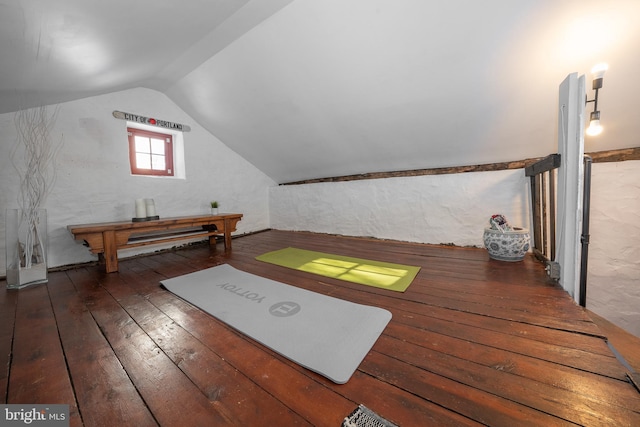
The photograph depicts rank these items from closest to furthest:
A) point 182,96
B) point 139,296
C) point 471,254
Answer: point 139,296
point 471,254
point 182,96

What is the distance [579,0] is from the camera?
131cm

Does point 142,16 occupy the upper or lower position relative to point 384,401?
upper

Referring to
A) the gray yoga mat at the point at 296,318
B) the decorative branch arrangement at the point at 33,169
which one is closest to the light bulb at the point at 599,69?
the gray yoga mat at the point at 296,318

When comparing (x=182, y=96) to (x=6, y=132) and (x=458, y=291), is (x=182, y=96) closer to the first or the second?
(x=6, y=132)

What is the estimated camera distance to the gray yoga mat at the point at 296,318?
38.1 inches

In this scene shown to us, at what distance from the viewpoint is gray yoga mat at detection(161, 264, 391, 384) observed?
97cm

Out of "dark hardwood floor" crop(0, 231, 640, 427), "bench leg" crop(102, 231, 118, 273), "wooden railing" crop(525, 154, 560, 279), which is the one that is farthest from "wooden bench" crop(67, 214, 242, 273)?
"wooden railing" crop(525, 154, 560, 279)

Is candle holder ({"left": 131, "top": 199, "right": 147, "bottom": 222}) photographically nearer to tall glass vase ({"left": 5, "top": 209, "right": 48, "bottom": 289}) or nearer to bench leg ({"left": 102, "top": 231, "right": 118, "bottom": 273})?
bench leg ({"left": 102, "top": 231, "right": 118, "bottom": 273})

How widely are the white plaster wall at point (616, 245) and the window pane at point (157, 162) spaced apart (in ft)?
15.8

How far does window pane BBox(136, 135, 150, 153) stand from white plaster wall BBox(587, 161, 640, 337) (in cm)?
488

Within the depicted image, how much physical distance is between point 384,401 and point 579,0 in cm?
232

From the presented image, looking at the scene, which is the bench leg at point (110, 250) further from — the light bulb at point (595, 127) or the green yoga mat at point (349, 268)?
the light bulb at point (595, 127)

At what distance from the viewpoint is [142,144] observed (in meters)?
3.00

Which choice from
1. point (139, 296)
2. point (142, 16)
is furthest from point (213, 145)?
point (139, 296)
